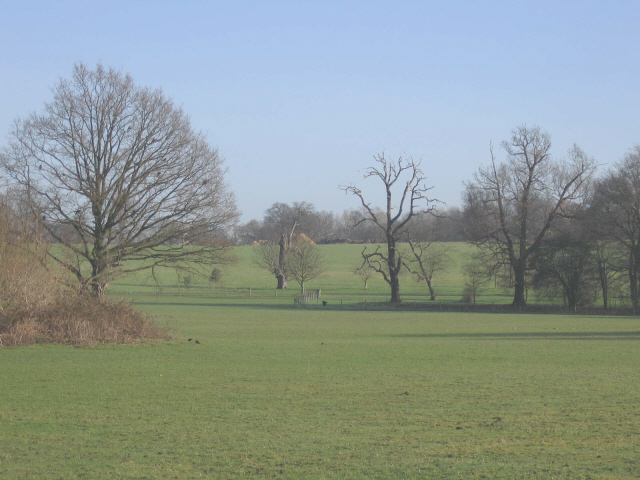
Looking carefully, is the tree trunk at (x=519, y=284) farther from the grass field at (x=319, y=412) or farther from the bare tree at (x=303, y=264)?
the grass field at (x=319, y=412)

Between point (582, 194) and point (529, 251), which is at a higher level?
point (582, 194)

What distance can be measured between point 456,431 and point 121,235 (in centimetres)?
2512

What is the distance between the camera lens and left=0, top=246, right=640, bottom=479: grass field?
22.7 ft

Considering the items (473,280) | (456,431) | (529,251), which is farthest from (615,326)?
(456,431)

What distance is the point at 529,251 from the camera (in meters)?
52.1

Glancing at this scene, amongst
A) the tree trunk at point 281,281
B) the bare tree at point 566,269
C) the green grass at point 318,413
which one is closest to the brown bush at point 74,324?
the green grass at point 318,413

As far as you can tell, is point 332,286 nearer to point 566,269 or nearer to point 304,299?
point 304,299

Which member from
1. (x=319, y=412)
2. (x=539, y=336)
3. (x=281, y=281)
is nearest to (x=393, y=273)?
(x=281, y=281)

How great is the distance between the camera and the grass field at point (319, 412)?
6.91 meters

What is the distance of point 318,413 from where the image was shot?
402 inches

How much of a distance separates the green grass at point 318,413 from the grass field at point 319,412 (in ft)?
0.11

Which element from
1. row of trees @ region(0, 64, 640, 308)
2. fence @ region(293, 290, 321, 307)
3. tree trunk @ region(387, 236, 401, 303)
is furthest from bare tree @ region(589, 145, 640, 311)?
fence @ region(293, 290, 321, 307)

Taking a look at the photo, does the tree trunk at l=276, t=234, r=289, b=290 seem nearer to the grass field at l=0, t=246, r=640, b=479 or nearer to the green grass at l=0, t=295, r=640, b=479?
the grass field at l=0, t=246, r=640, b=479

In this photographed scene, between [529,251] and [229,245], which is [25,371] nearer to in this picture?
[229,245]
